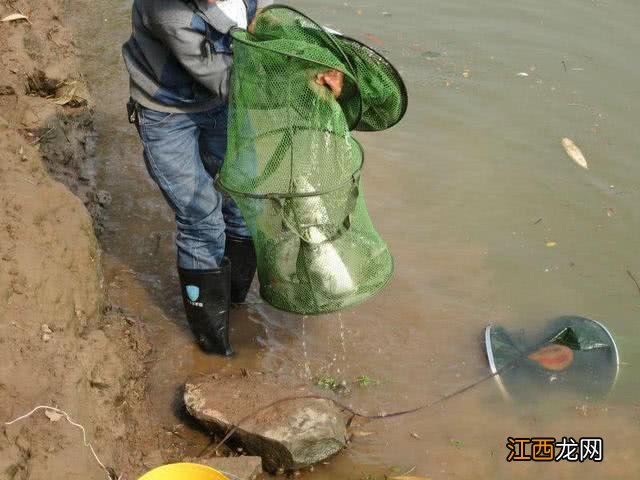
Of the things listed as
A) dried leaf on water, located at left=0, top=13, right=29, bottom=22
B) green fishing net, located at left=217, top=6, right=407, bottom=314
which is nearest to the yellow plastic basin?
green fishing net, located at left=217, top=6, right=407, bottom=314

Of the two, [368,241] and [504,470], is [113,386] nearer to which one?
[368,241]

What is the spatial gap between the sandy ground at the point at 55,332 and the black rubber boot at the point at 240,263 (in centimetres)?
54

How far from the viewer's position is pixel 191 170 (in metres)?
3.64

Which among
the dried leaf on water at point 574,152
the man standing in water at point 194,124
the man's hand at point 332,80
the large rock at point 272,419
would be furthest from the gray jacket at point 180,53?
the dried leaf on water at point 574,152

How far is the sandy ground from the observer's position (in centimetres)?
280

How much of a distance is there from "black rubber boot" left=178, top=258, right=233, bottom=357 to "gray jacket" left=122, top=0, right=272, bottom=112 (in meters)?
0.79

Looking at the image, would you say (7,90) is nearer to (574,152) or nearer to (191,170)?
(191,170)

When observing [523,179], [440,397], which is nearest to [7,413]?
[440,397]

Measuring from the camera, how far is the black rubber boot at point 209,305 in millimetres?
3877

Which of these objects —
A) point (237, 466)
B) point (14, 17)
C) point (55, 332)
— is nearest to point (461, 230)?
point (237, 466)

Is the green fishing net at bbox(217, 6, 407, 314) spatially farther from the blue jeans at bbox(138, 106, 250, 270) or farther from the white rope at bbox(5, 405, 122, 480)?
the white rope at bbox(5, 405, 122, 480)

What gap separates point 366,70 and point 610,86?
403 cm

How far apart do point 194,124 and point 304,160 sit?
565 mm

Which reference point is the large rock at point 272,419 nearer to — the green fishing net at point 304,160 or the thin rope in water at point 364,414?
the thin rope in water at point 364,414
